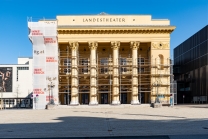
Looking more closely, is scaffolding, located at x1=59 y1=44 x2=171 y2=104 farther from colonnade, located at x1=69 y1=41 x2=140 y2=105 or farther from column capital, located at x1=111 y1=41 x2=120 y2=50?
column capital, located at x1=111 y1=41 x2=120 y2=50

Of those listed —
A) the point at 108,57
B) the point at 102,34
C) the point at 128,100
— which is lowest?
the point at 128,100

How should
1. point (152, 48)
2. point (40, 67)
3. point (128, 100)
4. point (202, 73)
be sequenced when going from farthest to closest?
point (202, 73) → point (128, 100) → point (152, 48) → point (40, 67)

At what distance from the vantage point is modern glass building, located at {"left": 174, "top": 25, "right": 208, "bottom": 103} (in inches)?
2638

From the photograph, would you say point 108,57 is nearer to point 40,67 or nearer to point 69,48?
point 69,48

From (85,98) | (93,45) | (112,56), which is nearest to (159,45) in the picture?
(112,56)

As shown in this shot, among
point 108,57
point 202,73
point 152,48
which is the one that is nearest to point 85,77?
point 108,57

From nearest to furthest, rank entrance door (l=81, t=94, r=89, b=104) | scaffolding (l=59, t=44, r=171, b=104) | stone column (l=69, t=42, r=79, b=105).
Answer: stone column (l=69, t=42, r=79, b=105) < scaffolding (l=59, t=44, r=171, b=104) < entrance door (l=81, t=94, r=89, b=104)

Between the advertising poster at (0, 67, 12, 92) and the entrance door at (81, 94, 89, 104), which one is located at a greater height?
the advertising poster at (0, 67, 12, 92)

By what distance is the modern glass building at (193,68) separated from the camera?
6700cm

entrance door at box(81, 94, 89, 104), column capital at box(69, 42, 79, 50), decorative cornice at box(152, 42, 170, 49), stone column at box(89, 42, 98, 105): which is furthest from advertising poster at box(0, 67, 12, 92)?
decorative cornice at box(152, 42, 170, 49)

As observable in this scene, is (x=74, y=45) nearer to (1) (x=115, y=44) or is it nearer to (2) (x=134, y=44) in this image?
(1) (x=115, y=44)

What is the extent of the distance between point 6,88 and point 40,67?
95.9ft

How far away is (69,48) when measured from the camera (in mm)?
54531

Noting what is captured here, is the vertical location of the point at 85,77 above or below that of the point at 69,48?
below
